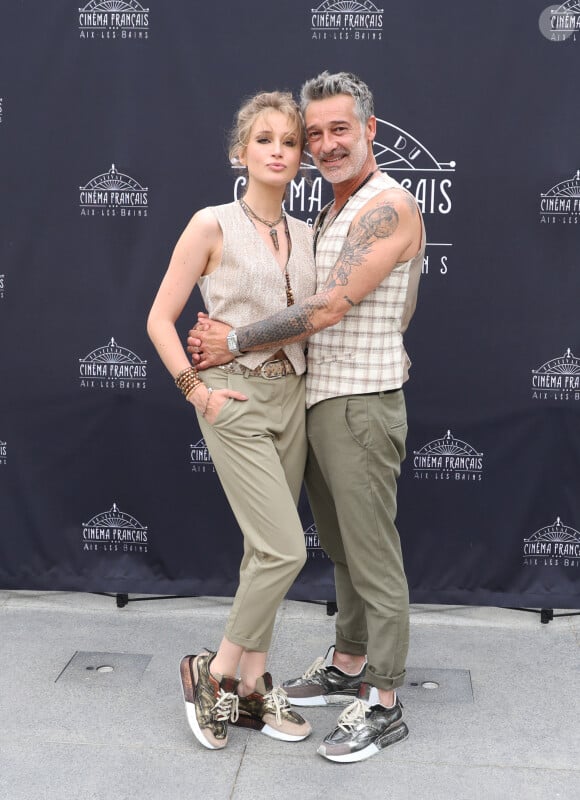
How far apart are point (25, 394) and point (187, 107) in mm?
1306

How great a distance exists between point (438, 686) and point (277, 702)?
0.63m

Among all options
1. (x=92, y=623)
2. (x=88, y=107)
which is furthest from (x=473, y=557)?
(x=88, y=107)

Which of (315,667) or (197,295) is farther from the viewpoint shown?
(197,295)

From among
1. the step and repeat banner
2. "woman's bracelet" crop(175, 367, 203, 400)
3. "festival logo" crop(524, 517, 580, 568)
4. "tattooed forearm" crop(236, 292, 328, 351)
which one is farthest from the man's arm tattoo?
"festival logo" crop(524, 517, 580, 568)

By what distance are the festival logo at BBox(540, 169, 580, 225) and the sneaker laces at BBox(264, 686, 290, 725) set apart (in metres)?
1.98

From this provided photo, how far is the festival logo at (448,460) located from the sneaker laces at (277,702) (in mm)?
1186

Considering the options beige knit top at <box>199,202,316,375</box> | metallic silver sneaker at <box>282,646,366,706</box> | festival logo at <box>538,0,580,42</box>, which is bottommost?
metallic silver sneaker at <box>282,646,366,706</box>

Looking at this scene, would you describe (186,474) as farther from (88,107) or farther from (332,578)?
(88,107)

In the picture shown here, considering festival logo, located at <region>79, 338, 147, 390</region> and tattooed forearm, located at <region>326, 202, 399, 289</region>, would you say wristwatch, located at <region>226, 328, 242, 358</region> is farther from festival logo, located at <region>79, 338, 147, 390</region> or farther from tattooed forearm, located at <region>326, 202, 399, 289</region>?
festival logo, located at <region>79, 338, 147, 390</region>

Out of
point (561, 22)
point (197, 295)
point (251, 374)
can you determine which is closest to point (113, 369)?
point (197, 295)

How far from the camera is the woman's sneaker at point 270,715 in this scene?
2.88 m

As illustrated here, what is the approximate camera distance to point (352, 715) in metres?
2.85

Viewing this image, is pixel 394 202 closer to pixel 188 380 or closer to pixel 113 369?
pixel 188 380

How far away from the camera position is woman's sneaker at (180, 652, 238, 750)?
2.79 metres
